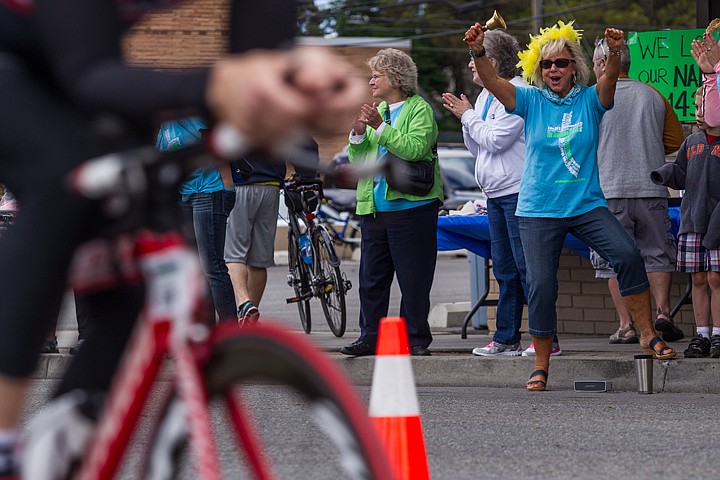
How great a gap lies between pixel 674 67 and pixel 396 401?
7649mm

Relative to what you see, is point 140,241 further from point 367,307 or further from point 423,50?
point 423,50

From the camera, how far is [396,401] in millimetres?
4465

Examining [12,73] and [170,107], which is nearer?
[170,107]

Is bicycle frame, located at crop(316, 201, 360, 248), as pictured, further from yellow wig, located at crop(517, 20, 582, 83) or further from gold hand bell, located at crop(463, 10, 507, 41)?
yellow wig, located at crop(517, 20, 582, 83)

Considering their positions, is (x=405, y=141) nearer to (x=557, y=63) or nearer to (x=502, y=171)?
(x=502, y=171)

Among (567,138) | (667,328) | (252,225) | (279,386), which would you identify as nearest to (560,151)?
(567,138)

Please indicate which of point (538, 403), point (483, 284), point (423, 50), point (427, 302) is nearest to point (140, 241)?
point (538, 403)

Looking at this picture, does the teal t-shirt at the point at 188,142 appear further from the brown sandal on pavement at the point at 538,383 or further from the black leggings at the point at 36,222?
the black leggings at the point at 36,222

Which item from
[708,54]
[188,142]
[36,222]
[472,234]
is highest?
[708,54]

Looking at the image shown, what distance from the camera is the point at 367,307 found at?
9.21m

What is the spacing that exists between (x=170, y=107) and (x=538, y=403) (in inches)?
214

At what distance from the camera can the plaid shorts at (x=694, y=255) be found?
30.6 ft

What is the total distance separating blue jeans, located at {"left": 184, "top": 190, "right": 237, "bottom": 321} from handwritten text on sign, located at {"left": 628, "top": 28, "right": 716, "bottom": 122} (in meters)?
4.04

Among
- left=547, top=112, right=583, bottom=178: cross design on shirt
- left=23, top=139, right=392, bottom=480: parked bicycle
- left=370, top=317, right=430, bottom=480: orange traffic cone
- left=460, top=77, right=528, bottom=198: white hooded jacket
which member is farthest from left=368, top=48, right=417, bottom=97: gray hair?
left=23, top=139, right=392, bottom=480: parked bicycle
